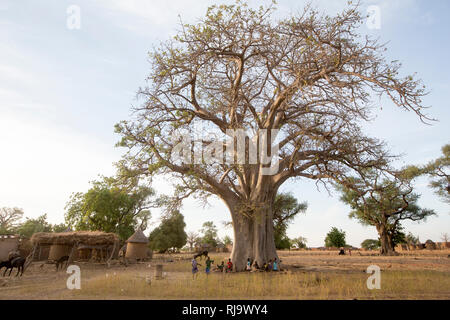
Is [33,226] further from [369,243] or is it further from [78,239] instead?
[369,243]

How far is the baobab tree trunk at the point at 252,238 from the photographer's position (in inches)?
535

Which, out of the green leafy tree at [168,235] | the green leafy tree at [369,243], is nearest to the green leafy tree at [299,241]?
the green leafy tree at [369,243]

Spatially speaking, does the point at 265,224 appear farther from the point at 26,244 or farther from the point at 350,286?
the point at 26,244

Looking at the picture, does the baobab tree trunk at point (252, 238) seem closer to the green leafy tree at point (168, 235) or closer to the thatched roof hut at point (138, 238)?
the thatched roof hut at point (138, 238)

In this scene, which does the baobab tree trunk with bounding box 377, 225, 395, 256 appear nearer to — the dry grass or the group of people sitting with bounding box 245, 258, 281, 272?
the group of people sitting with bounding box 245, 258, 281, 272

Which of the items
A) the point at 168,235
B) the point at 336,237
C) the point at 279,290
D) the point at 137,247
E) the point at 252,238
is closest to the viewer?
the point at 279,290

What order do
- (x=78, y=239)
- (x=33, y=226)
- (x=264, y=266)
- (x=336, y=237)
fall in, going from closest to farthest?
(x=264, y=266), (x=78, y=239), (x=33, y=226), (x=336, y=237)

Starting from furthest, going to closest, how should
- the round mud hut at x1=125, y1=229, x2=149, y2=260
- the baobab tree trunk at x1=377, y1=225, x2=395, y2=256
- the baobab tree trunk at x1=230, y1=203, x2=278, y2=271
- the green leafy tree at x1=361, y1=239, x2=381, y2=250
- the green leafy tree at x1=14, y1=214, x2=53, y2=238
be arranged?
1. the green leafy tree at x1=361, y1=239, x2=381, y2=250
2. the green leafy tree at x1=14, y1=214, x2=53, y2=238
3. the baobab tree trunk at x1=377, y1=225, x2=395, y2=256
4. the round mud hut at x1=125, y1=229, x2=149, y2=260
5. the baobab tree trunk at x1=230, y1=203, x2=278, y2=271

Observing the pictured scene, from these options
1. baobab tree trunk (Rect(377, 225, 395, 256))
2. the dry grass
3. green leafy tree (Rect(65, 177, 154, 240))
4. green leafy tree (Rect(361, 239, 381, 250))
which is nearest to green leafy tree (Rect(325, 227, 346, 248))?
green leafy tree (Rect(361, 239, 381, 250))

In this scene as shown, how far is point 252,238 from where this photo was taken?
562 inches

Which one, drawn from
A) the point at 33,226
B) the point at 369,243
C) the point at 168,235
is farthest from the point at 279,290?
the point at 369,243

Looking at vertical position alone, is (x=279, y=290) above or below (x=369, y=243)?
above

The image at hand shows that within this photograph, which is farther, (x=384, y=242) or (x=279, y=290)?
(x=384, y=242)

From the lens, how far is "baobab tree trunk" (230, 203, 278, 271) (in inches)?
535
